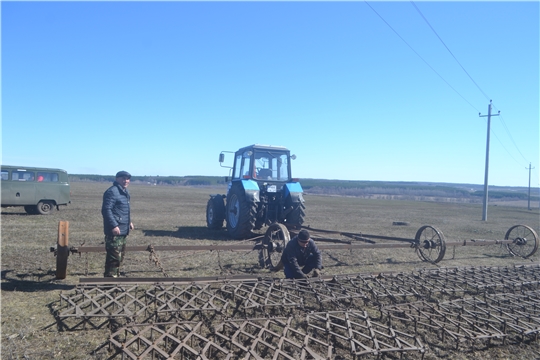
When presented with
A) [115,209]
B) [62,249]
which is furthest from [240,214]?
[62,249]

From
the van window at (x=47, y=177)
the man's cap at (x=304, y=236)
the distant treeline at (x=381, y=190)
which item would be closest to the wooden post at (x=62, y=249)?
the man's cap at (x=304, y=236)

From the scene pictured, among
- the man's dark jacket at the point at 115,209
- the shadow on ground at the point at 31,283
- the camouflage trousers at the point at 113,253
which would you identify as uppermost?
the man's dark jacket at the point at 115,209

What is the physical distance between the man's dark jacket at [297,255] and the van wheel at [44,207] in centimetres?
1350

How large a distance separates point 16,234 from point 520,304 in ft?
37.1

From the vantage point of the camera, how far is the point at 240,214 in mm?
9781

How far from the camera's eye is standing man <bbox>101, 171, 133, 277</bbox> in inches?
222

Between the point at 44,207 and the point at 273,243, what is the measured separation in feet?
42.4

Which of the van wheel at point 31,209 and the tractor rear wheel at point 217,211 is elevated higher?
the tractor rear wheel at point 217,211

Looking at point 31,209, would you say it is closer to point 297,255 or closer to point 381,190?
point 297,255

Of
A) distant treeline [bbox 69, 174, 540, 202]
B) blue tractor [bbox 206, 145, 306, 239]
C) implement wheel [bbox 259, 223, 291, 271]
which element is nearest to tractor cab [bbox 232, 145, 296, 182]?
blue tractor [bbox 206, 145, 306, 239]

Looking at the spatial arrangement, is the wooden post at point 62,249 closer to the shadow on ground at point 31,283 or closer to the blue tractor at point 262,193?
the shadow on ground at point 31,283

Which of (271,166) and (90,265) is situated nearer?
(90,265)

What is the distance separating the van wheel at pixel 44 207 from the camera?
51.6 ft

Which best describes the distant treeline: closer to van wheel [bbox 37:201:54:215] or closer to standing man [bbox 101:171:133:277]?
van wheel [bbox 37:201:54:215]
